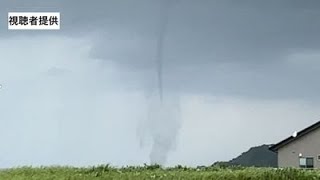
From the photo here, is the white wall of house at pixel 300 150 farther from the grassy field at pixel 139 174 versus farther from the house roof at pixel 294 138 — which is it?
the grassy field at pixel 139 174

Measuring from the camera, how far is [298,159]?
148ft

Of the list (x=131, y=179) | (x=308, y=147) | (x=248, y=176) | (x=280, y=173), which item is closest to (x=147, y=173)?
(x=131, y=179)

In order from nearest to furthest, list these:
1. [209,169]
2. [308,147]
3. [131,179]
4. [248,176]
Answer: [131,179]
[248,176]
[209,169]
[308,147]

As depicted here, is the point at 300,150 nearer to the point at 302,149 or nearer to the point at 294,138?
the point at 302,149

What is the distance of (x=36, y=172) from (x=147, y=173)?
2.62 m

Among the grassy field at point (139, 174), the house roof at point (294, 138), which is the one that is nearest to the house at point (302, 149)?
the house roof at point (294, 138)

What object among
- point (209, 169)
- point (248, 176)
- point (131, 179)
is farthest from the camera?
point (209, 169)

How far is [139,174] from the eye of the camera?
1441cm

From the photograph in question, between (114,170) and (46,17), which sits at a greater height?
(46,17)

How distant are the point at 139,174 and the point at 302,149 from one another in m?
32.1

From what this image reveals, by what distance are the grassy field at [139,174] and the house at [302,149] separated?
28.3 meters

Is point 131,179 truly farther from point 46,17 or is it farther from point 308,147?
point 308,147

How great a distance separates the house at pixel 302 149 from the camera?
144 feet

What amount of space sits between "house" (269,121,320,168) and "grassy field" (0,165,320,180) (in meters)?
28.3
